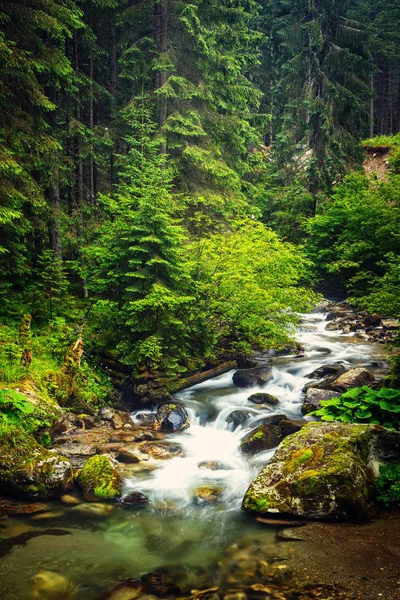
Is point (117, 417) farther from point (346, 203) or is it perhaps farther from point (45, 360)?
point (346, 203)

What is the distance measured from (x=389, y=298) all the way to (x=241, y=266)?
4.40 metres

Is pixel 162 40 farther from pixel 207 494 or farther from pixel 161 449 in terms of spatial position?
Answer: pixel 207 494

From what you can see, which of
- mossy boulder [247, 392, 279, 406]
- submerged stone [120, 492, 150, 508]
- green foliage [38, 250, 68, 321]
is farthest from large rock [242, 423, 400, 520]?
green foliage [38, 250, 68, 321]

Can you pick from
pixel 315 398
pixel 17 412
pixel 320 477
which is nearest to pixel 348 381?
pixel 315 398

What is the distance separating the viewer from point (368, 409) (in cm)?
767

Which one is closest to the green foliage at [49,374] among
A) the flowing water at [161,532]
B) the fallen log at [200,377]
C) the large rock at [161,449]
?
the fallen log at [200,377]

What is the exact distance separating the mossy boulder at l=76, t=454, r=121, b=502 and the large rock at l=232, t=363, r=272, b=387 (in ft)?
20.4

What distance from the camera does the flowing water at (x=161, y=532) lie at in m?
5.41

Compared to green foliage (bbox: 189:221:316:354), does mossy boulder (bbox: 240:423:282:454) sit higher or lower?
lower

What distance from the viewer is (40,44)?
12016 mm

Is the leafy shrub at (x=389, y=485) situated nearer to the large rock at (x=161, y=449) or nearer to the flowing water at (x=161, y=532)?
the flowing water at (x=161, y=532)

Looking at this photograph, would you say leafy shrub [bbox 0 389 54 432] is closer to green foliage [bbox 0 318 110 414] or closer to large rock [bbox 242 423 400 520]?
green foliage [bbox 0 318 110 414]

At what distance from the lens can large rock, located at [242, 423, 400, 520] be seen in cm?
613

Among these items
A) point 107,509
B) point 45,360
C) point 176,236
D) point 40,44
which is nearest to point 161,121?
point 40,44
